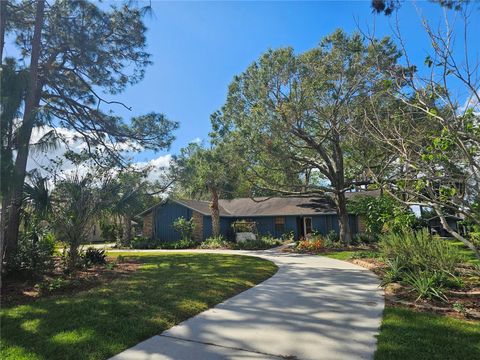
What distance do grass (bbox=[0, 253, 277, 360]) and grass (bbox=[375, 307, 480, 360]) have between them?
2878 millimetres

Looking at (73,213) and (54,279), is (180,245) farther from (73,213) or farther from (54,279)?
(54,279)

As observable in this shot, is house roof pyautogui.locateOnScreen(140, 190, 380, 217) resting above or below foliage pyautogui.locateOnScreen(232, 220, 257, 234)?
above

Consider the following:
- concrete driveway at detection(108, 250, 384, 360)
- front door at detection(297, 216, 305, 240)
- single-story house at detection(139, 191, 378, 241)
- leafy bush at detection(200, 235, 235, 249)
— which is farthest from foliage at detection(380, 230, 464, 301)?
front door at detection(297, 216, 305, 240)

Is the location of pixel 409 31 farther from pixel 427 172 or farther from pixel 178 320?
pixel 178 320

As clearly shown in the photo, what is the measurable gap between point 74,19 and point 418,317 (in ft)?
38.1

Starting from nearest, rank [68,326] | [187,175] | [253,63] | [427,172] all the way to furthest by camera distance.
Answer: [68,326] < [427,172] < [253,63] < [187,175]

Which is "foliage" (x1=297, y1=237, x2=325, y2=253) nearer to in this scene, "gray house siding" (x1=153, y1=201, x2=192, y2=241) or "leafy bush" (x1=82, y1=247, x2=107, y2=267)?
"leafy bush" (x1=82, y1=247, x2=107, y2=267)

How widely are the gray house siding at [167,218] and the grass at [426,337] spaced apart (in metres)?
21.8

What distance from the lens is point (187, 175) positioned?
64.2 ft

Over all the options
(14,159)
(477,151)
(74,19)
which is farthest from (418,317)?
(74,19)

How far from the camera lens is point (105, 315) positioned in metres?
5.17

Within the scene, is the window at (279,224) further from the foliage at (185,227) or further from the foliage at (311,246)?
the foliage at (311,246)

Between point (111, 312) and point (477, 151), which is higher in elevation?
point (477, 151)

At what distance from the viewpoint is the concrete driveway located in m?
3.94
